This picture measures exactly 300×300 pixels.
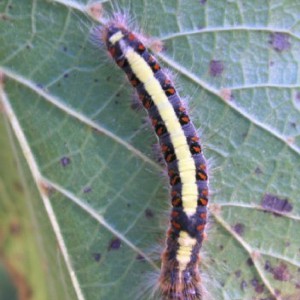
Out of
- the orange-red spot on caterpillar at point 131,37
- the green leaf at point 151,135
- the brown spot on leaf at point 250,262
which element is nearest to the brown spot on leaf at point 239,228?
the green leaf at point 151,135

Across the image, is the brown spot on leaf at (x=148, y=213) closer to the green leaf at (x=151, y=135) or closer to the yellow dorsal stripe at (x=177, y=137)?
the green leaf at (x=151, y=135)

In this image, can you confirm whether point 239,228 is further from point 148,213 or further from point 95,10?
point 95,10

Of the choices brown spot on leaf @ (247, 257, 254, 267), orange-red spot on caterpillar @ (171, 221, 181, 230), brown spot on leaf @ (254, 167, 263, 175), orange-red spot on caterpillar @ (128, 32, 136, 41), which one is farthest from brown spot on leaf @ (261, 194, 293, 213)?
orange-red spot on caterpillar @ (128, 32, 136, 41)

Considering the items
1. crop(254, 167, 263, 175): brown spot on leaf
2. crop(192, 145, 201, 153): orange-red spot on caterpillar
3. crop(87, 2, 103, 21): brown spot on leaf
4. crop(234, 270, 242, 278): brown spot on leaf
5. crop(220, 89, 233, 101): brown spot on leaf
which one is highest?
crop(87, 2, 103, 21): brown spot on leaf

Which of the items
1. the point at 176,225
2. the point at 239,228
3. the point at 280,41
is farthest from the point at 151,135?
the point at 280,41

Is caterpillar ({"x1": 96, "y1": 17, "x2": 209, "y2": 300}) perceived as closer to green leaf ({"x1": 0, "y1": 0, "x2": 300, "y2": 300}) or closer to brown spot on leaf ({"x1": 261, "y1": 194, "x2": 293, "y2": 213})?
green leaf ({"x1": 0, "y1": 0, "x2": 300, "y2": 300})

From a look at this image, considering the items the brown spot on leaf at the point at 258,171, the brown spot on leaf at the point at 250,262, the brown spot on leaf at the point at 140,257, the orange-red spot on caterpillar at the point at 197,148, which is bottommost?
the brown spot on leaf at the point at 250,262
